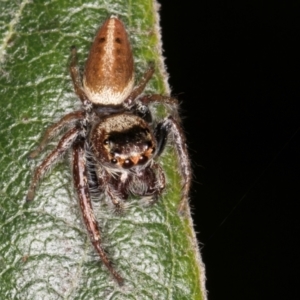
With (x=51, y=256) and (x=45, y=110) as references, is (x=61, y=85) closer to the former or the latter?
(x=45, y=110)

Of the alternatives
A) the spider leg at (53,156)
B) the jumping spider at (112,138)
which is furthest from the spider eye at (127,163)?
the spider leg at (53,156)

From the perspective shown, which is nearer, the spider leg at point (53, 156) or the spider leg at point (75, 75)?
the spider leg at point (53, 156)

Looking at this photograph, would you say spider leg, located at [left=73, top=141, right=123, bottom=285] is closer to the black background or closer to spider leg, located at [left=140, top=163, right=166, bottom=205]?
spider leg, located at [left=140, top=163, right=166, bottom=205]

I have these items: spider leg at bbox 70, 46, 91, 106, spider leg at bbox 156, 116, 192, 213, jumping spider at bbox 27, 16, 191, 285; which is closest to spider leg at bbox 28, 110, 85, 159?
jumping spider at bbox 27, 16, 191, 285

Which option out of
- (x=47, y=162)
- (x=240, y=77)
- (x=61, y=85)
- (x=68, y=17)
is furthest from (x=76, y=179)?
(x=240, y=77)

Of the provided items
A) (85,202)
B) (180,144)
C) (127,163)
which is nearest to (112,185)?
(127,163)

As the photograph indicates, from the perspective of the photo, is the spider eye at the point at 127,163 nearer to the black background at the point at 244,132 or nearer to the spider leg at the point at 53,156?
the spider leg at the point at 53,156
